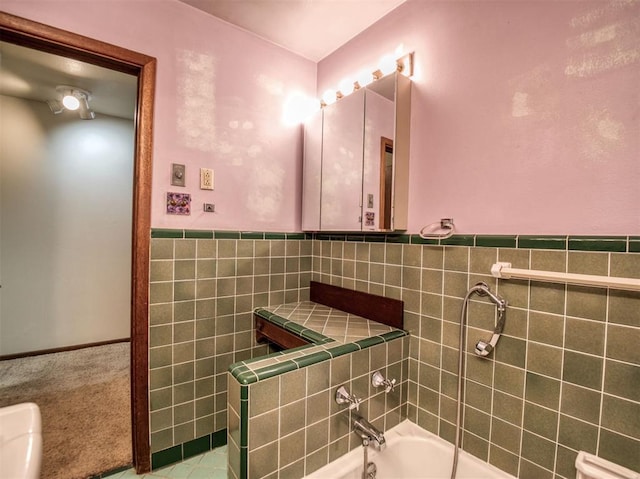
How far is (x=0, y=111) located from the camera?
259 centimetres

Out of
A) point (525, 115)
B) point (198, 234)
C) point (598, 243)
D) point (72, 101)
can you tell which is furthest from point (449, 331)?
point (72, 101)

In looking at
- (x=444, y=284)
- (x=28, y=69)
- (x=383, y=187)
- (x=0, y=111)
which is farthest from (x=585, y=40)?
(x=0, y=111)

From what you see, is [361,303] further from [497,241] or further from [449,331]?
[497,241]

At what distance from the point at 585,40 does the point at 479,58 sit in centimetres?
36

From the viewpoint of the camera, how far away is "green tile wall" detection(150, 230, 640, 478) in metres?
0.93

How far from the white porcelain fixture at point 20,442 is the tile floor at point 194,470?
905 millimetres

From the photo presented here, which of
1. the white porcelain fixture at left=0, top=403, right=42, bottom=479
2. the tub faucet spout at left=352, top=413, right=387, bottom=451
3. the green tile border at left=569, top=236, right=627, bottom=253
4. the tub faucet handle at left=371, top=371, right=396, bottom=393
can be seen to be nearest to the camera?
the white porcelain fixture at left=0, top=403, right=42, bottom=479

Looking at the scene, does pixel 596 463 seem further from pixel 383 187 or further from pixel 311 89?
pixel 311 89

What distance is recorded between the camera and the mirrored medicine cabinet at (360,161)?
1.45m

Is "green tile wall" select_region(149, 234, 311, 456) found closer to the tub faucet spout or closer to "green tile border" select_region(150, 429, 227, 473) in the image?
"green tile border" select_region(150, 429, 227, 473)

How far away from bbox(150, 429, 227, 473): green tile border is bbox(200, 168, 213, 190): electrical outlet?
1.43 m

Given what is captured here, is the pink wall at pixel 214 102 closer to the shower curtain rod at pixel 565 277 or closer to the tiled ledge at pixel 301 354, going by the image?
the tiled ledge at pixel 301 354

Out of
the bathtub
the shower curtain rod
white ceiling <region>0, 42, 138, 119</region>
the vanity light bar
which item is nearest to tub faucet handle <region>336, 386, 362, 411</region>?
the bathtub

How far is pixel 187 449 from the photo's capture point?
5.30 ft
